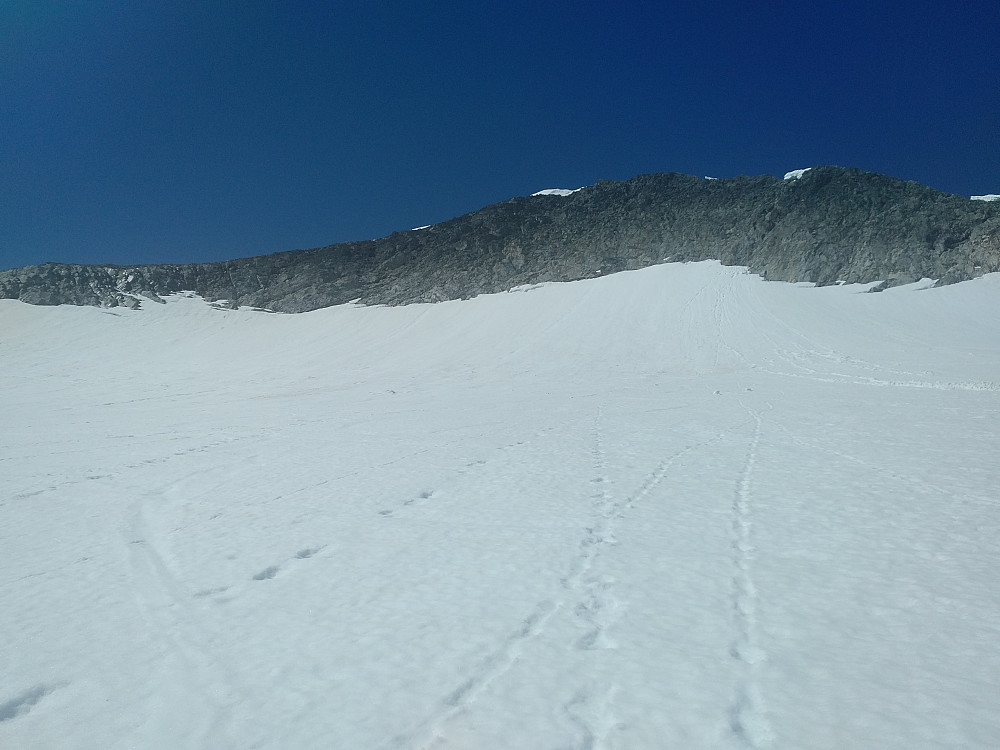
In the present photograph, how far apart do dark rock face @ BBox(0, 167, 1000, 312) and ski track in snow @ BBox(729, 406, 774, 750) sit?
135 feet

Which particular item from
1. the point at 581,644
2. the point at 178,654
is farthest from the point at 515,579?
the point at 178,654

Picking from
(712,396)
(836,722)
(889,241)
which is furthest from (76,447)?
(889,241)

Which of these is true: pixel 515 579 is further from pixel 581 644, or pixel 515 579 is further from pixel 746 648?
pixel 746 648

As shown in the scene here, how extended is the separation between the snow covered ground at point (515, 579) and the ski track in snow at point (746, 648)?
0.06 feet

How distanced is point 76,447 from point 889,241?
1915 inches

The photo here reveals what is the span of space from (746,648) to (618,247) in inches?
2134

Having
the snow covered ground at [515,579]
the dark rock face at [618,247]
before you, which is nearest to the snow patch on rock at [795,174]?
the dark rock face at [618,247]

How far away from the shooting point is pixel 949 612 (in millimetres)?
4074

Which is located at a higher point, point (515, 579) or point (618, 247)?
point (618, 247)

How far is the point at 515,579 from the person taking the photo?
4984 millimetres

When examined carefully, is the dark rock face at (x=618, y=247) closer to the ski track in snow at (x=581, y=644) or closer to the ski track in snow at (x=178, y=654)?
the ski track in snow at (x=581, y=644)

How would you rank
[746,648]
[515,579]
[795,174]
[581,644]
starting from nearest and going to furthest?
1. [746,648]
2. [581,644]
3. [515,579]
4. [795,174]

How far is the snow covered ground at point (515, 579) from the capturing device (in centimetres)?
319

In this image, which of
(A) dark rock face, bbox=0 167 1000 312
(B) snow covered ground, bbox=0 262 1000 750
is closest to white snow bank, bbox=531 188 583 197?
(A) dark rock face, bbox=0 167 1000 312
